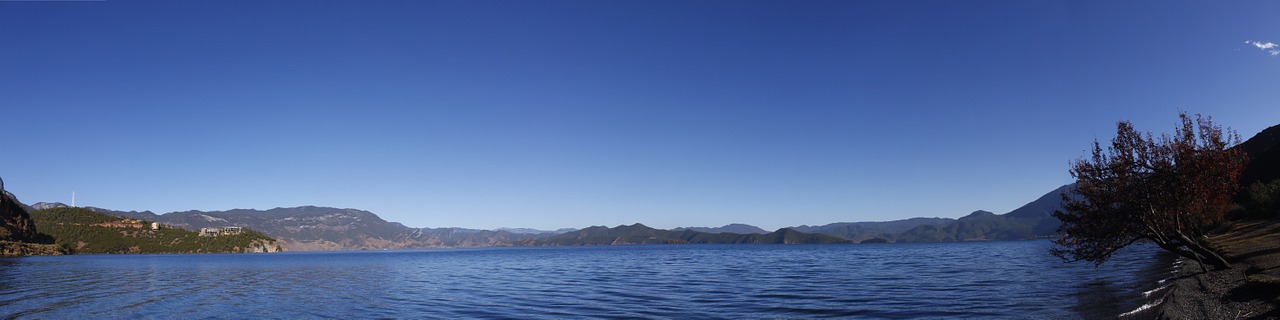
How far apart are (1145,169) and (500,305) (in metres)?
34.7

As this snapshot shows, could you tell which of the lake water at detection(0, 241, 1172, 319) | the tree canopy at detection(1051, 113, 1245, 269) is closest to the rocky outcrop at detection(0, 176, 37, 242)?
the lake water at detection(0, 241, 1172, 319)

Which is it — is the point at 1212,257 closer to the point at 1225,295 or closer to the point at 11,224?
the point at 1225,295

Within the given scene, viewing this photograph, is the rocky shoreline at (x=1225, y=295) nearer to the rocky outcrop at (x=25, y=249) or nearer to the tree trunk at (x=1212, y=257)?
the tree trunk at (x=1212, y=257)

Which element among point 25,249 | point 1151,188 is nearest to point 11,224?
point 25,249

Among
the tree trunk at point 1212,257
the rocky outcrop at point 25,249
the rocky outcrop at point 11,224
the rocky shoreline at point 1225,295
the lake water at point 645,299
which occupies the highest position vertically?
the rocky outcrop at point 11,224

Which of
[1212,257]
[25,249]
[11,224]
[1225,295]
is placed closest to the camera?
[1225,295]

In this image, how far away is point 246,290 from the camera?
4500cm

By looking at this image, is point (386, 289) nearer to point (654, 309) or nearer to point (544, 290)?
point (544, 290)

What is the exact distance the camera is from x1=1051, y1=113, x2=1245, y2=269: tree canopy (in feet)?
84.5

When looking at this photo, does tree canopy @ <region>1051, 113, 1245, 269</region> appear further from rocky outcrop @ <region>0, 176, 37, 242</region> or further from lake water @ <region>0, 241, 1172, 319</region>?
rocky outcrop @ <region>0, 176, 37, 242</region>

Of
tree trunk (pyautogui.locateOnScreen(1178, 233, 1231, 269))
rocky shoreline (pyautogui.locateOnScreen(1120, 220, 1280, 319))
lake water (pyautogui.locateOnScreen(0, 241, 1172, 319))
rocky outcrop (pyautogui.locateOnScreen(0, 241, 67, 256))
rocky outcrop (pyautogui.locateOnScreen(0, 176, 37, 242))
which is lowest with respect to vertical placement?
lake water (pyautogui.locateOnScreen(0, 241, 1172, 319))

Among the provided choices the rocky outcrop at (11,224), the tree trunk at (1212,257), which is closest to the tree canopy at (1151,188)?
the tree trunk at (1212,257)

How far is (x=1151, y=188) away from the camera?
87.8ft

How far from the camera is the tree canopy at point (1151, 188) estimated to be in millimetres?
25750
